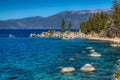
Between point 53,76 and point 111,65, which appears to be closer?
point 53,76

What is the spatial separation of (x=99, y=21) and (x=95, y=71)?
124593mm

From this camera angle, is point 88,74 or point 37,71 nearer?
point 88,74

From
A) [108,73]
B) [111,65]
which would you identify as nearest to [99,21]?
[111,65]

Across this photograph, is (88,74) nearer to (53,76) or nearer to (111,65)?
(53,76)

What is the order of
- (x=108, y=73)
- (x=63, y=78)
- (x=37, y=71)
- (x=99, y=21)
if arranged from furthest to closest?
(x=99, y=21)
(x=37, y=71)
(x=108, y=73)
(x=63, y=78)

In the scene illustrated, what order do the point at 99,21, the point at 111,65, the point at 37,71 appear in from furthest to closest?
the point at 99,21 → the point at 111,65 → the point at 37,71

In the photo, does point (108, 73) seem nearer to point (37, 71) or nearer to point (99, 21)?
point (37, 71)

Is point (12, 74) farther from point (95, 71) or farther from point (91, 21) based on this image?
point (91, 21)

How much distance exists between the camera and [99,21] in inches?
7293

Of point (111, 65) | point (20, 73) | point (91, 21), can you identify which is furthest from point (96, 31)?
point (20, 73)

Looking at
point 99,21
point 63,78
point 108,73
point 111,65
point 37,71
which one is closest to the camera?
point 63,78

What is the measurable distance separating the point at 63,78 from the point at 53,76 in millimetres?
2905

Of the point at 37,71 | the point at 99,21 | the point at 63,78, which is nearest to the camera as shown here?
the point at 63,78

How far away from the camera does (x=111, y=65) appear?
72438mm
